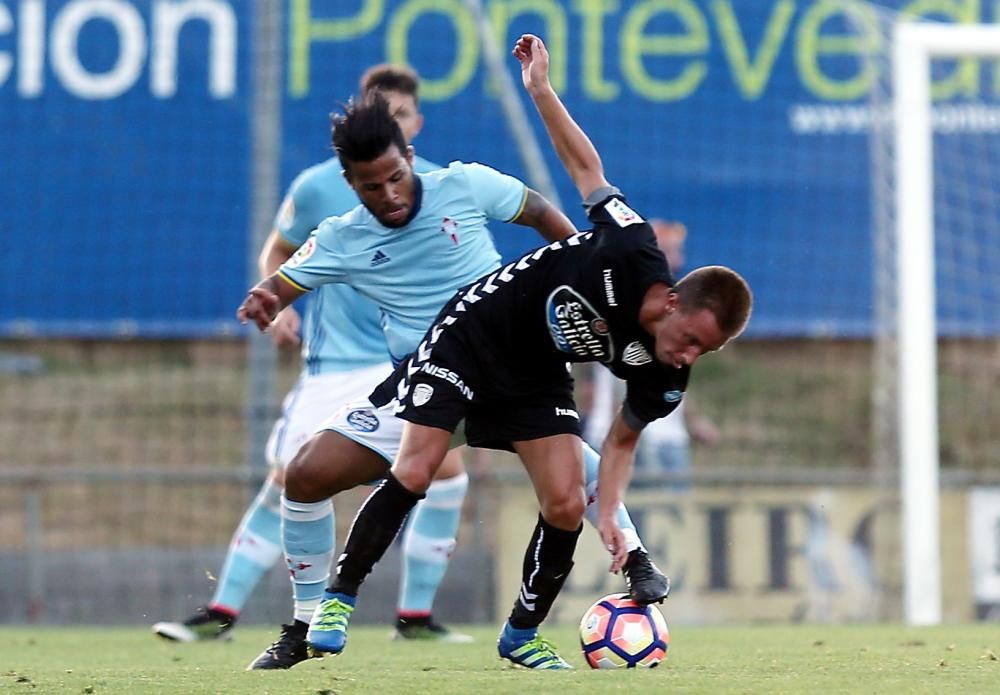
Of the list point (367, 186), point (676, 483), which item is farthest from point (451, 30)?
point (367, 186)

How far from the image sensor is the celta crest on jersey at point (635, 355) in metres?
5.17

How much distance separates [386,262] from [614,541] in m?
1.25

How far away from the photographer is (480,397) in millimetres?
5465

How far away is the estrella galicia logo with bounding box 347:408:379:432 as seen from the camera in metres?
5.78

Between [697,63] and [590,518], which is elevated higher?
[697,63]

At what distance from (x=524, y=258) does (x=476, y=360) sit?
342 millimetres

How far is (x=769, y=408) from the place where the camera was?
12859 mm

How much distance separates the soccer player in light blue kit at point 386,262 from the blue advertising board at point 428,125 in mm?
5981

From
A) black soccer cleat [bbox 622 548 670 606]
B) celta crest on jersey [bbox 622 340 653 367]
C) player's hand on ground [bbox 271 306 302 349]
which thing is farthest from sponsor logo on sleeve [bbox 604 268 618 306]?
player's hand on ground [bbox 271 306 302 349]

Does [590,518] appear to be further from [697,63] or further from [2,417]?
[2,417]

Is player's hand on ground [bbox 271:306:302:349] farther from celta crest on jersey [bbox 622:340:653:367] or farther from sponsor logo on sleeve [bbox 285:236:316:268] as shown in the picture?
celta crest on jersey [bbox 622:340:653:367]

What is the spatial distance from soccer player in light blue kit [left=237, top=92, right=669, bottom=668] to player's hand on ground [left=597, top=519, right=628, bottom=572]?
6.7 inches

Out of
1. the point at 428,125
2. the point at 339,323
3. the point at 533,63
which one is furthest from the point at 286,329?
the point at 428,125

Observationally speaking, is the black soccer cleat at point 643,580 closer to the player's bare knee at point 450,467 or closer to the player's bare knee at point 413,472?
the player's bare knee at point 413,472
